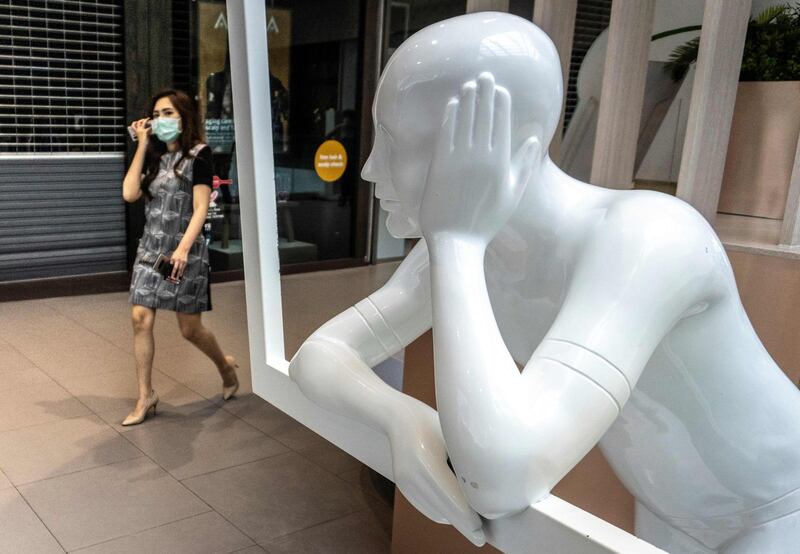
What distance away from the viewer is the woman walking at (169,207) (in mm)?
3617

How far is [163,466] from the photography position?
3.39 metres

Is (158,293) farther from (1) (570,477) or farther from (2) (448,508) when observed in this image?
(2) (448,508)

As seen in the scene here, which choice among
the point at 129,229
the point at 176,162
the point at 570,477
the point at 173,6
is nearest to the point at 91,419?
the point at 176,162

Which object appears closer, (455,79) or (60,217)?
(455,79)

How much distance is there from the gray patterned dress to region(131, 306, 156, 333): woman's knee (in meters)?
0.05

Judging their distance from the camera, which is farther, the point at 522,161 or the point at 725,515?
the point at 725,515

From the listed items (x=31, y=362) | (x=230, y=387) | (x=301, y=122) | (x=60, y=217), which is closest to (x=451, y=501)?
(x=230, y=387)

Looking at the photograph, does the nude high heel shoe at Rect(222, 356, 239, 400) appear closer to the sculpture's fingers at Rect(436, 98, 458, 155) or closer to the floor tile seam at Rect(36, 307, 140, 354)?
the floor tile seam at Rect(36, 307, 140, 354)

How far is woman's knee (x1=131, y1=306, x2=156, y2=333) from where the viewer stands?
12.3 ft

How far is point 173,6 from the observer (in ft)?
21.8

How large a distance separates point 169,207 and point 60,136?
3.42 meters

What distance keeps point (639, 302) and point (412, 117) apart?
31 centimetres

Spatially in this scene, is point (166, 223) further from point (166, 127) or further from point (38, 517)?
point (38, 517)

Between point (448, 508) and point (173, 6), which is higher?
point (173, 6)
